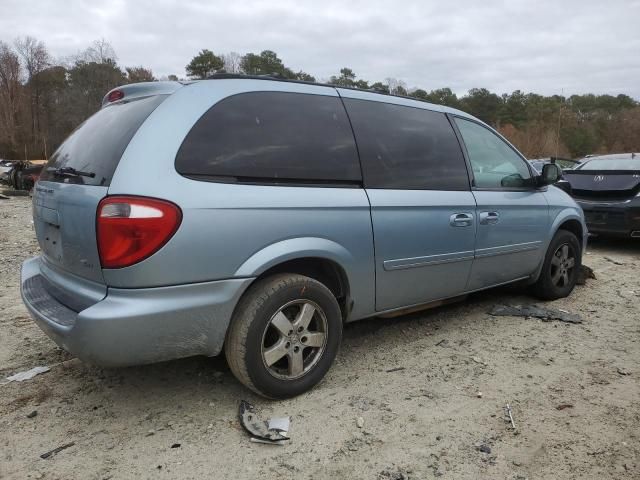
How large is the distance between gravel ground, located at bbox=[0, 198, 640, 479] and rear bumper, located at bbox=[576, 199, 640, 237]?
11.6 ft

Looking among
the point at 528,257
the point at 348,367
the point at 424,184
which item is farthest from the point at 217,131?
the point at 528,257

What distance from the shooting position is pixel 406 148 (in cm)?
339

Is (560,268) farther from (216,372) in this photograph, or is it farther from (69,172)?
(69,172)

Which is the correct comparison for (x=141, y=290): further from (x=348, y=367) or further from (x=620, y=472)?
(x=620, y=472)

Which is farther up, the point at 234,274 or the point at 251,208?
the point at 251,208

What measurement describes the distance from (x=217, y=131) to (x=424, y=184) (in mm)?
1547

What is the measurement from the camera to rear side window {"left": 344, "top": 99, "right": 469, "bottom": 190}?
3.14 meters

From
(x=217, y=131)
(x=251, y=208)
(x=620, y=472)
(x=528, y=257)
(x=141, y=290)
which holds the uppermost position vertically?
(x=217, y=131)

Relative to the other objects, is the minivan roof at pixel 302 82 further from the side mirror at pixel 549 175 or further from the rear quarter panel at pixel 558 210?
the rear quarter panel at pixel 558 210

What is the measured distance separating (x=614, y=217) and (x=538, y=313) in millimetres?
3727

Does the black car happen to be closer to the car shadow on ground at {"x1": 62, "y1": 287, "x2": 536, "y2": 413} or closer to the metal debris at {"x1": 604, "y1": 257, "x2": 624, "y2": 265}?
the metal debris at {"x1": 604, "y1": 257, "x2": 624, "y2": 265}

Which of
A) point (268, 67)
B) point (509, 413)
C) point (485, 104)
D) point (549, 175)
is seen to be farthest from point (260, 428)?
point (485, 104)

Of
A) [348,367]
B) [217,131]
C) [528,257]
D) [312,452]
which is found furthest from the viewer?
[528,257]

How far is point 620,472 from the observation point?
2.23m
